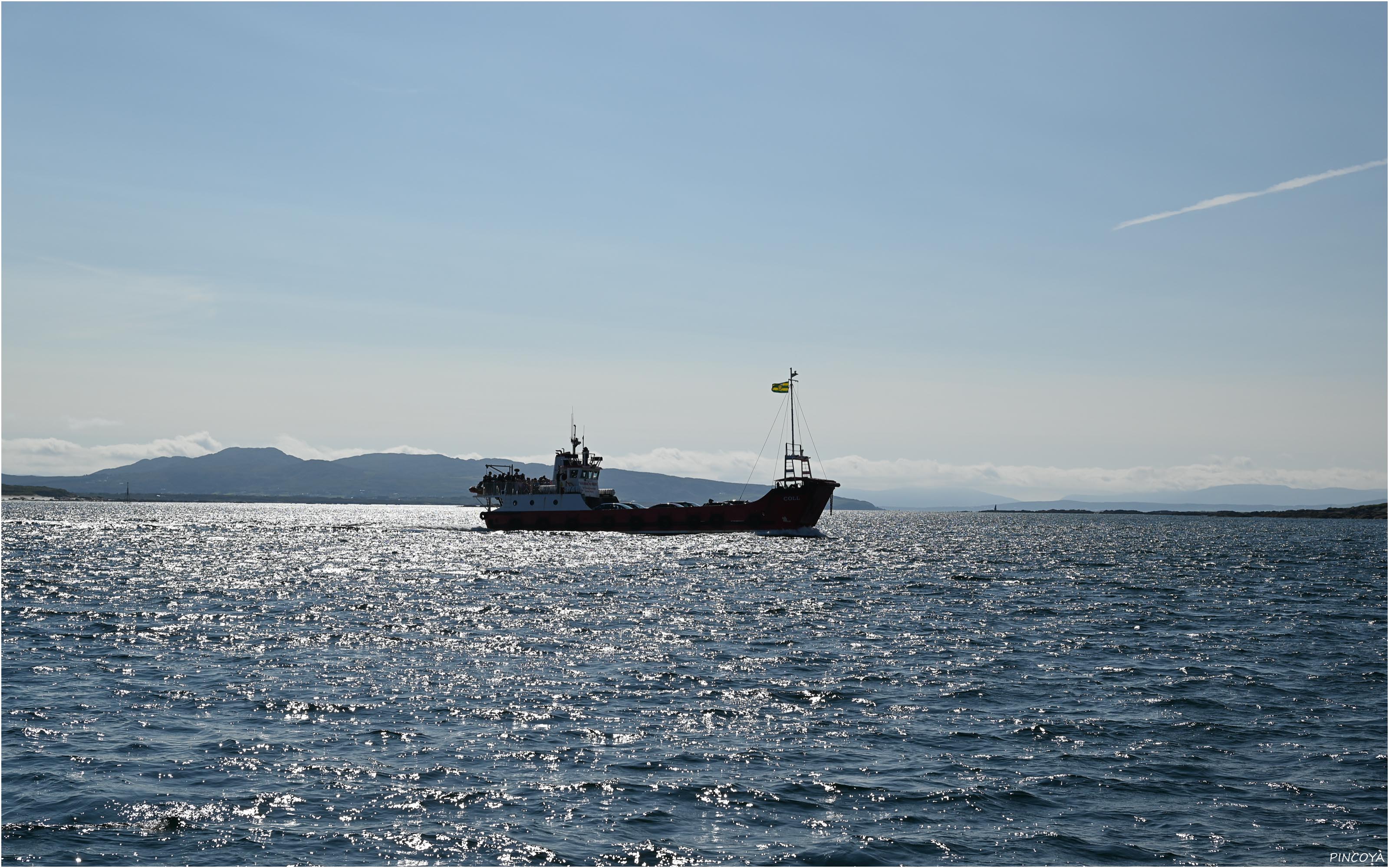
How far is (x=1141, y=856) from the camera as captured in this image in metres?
13.5

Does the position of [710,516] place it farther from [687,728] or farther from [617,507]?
[687,728]

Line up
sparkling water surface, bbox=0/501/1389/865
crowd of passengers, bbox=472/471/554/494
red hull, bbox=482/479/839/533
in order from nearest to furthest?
sparkling water surface, bbox=0/501/1389/865
red hull, bbox=482/479/839/533
crowd of passengers, bbox=472/471/554/494

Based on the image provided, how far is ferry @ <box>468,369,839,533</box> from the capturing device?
99812mm

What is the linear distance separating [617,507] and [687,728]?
296 ft

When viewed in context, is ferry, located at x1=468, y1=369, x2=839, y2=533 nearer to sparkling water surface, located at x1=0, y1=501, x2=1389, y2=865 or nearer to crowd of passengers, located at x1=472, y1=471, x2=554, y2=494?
crowd of passengers, located at x1=472, y1=471, x2=554, y2=494

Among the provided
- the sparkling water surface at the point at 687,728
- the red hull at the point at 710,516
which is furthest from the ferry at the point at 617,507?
the sparkling water surface at the point at 687,728

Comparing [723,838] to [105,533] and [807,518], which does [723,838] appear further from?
[105,533]

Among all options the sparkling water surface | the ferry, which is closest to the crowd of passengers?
the ferry

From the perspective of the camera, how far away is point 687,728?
19656mm

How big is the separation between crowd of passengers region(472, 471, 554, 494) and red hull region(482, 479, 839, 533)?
2.79m

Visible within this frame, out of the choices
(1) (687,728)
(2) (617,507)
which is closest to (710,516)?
(2) (617,507)

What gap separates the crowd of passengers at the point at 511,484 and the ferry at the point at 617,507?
108mm

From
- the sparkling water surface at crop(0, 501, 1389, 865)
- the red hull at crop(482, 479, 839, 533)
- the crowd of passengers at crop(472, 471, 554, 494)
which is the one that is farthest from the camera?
the crowd of passengers at crop(472, 471, 554, 494)

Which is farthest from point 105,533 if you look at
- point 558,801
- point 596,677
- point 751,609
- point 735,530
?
point 558,801
